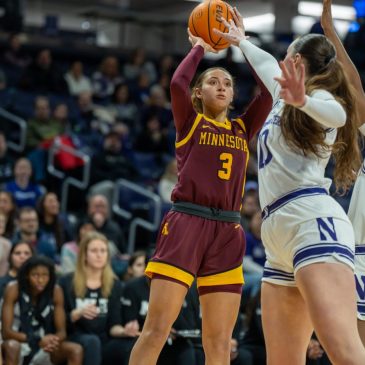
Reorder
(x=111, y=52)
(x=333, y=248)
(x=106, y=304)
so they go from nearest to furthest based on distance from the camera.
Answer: (x=333, y=248) → (x=106, y=304) → (x=111, y=52)

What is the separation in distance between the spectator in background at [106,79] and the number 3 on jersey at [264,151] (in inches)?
435

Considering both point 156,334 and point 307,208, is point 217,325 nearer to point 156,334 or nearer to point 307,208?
point 156,334

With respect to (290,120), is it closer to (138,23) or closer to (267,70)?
(267,70)

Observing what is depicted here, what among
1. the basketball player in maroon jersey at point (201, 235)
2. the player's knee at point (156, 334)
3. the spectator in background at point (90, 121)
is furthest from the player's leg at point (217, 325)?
the spectator in background at point (90, 121)

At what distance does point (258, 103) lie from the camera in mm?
5273

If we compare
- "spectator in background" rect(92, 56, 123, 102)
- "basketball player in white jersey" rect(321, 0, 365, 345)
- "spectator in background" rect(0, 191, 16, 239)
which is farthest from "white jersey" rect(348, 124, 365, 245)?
"spectator in background" rect(92, 56, 123, 102)

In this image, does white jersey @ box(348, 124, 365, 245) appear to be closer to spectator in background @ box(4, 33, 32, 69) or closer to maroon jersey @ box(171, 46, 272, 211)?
maroon jersey @ box(171, 46, 272, 211)

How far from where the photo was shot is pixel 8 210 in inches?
391

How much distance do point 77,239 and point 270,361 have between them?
5477mm

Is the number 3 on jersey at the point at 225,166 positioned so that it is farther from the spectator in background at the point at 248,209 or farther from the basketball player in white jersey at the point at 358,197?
the spectator in background at the point at 248,209

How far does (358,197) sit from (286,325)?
41.6 inches

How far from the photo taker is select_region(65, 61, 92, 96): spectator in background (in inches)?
596

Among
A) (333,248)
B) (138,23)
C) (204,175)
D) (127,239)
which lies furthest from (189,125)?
(138,23)

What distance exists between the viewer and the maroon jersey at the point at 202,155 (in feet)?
16.1
